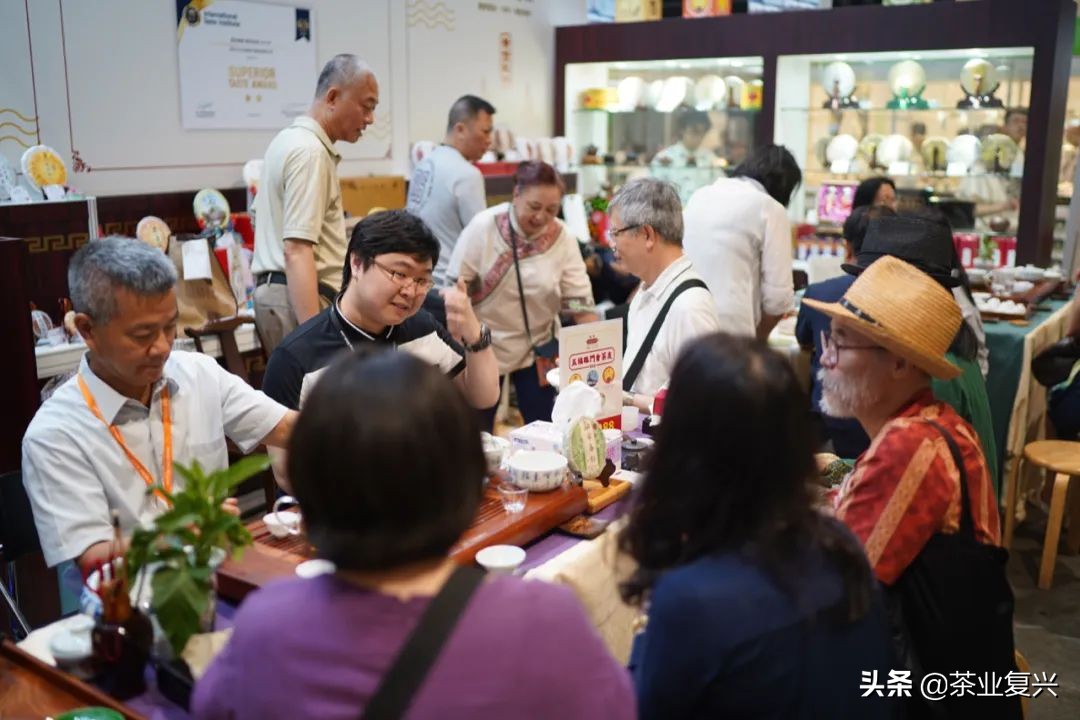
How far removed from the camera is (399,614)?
38.3 inches

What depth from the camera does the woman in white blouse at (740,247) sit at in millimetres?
4266

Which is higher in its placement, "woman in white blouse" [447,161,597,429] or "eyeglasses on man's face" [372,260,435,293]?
"eyeglasses on man's face" [372,260,435,293]

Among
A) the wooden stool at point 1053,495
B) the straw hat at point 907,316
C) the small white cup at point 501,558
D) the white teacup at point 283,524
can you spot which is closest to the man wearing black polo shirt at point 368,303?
the white teacup at point 283,524

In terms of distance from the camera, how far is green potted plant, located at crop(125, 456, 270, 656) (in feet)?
4.50

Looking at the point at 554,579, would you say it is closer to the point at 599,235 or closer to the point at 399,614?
the point at 399,614

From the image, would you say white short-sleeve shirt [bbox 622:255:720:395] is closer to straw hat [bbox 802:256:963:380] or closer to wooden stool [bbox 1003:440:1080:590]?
straw hat [bbox 802:256:963:380]

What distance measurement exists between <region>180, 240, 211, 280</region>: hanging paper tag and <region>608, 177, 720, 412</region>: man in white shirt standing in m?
1.94

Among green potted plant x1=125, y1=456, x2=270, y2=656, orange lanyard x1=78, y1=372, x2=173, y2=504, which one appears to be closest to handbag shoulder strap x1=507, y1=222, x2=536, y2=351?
orange lanyard x1=78, y1=372, x2=173, y2=504

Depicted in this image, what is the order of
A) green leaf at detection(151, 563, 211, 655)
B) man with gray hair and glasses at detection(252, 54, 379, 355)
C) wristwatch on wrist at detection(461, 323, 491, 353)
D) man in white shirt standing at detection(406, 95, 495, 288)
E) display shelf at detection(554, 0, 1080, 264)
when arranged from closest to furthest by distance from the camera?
green leaf at detection(151, 563, 211, 655)
wristwatch on wrist at detection(461, 323, 491, 353)
man with gray hair and glasses at detection(252, 54, 379, 355)
man in white shirt standing at detection(406, 95, 495, 288)
display shelf at detection(554, 0, 1080, 264)

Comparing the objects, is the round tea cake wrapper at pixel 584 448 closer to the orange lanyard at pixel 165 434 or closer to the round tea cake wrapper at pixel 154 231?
the orange lanyard at pixel 165 434

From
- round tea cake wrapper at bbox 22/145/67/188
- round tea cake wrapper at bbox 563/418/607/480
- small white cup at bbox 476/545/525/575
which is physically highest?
round tea cake wrapper at bbox 22/145/67/188

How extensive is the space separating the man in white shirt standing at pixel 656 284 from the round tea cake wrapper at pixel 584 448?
66 cm

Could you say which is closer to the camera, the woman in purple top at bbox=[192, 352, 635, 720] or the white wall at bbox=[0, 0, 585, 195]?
the woman in purple top at bbox=[192, 352, 635, 720]

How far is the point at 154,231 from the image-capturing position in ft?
14.2
